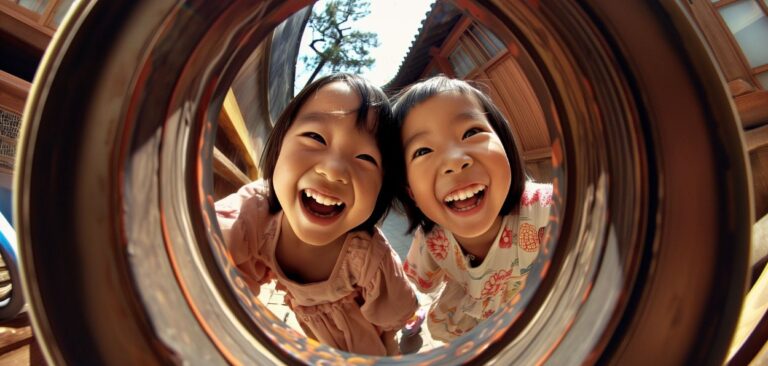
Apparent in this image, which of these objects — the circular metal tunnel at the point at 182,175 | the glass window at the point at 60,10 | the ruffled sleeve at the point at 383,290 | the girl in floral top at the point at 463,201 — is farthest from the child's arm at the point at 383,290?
the glass window at the point at 60,10

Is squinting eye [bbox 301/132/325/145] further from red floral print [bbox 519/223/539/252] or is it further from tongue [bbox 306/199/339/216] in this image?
red floral print [bbox 519/223/539/252]

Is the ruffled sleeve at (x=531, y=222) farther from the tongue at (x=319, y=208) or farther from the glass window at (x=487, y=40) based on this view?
the glass window at (x=487, y=40)

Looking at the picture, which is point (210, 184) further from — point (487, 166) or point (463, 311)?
point (463, 311)

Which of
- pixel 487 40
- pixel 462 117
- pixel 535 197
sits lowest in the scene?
pixel 535 197

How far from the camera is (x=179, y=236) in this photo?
0.24 m

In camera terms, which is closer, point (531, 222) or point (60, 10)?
point (60, 10)

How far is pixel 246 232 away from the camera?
0.59 m

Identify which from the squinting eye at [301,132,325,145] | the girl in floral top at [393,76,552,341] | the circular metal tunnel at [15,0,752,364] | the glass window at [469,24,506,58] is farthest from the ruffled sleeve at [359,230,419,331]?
the glass window at [469,24,506,58]

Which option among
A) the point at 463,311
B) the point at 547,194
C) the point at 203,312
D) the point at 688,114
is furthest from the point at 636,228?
the point at 463,311

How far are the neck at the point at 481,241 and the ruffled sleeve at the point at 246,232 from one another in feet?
1.26

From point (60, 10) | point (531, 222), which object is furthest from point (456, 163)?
point (60, 10)

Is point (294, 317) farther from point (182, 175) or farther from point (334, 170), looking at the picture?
point (182, 175)

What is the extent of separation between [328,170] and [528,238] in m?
0.41

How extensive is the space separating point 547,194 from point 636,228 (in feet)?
1.54
